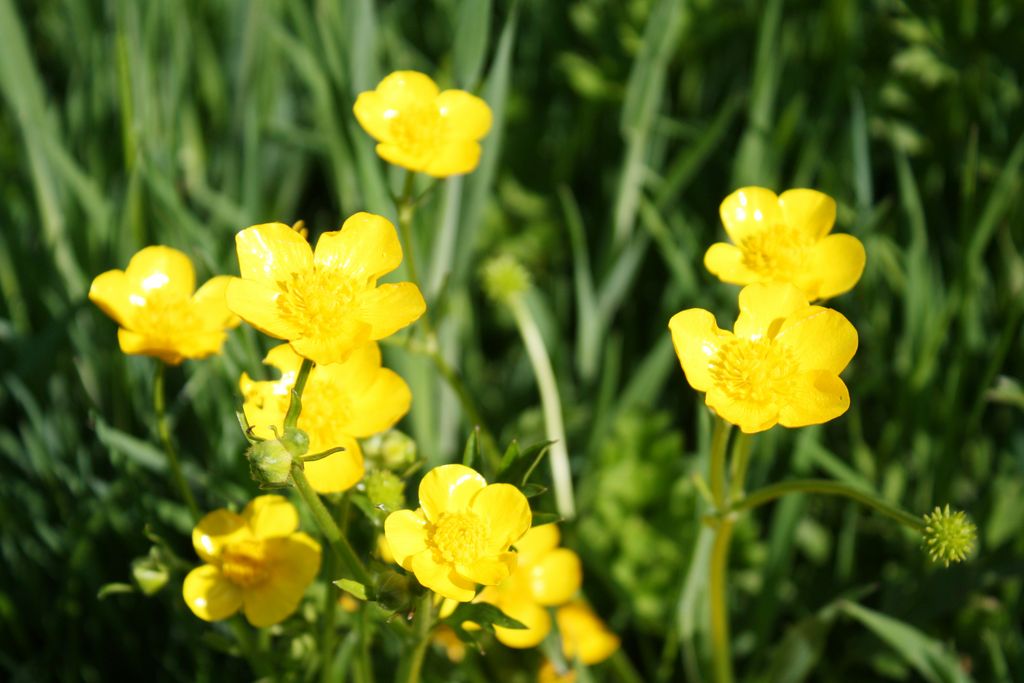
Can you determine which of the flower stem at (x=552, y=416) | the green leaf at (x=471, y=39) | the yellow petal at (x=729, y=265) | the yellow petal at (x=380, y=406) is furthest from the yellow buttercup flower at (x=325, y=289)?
the green leaf at (x=471, y=39)

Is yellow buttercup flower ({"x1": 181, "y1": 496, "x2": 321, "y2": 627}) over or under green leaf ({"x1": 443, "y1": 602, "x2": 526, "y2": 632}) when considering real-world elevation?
under

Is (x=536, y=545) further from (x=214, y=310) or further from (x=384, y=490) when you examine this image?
(x=214, y=310)

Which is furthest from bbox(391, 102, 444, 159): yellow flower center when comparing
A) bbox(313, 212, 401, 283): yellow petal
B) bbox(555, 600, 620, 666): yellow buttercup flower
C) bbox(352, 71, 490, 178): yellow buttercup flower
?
bbox(555, 600, 620, 666): yellow buttercup flower

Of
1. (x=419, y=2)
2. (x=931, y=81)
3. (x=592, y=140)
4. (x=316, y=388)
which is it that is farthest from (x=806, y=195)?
(x=419, y=2)

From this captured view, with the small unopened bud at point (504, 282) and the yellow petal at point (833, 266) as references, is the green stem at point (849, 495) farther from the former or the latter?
the small unopened bud at point (504, 282)

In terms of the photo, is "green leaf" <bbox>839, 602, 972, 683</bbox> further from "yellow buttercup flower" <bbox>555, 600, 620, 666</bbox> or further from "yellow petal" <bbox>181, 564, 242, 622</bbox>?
"yellow petal" <bbox>181, 564, 242, 622</bbox>

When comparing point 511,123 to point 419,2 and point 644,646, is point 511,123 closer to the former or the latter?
point 419,2

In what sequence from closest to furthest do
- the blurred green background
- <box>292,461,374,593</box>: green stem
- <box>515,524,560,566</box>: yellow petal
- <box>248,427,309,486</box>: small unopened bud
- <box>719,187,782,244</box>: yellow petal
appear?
<box>248,427,309,486</box>: small unopened bud, <box>292,461,374,593</box>: green stem, <box>719,187,782,244</box>: yellow petal, <box>515,524,560,566</box>: yellow petal, the blurred green background
